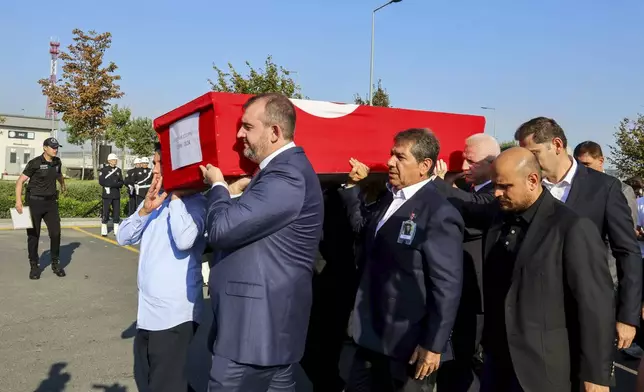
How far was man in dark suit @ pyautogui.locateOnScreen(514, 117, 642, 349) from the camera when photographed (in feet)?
10.3

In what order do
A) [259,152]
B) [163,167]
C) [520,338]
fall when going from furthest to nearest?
[163,167]
[259,152]
[520,338]

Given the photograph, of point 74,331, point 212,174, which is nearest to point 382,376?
point 212,174

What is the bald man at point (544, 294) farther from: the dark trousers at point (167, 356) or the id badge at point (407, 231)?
the dark trousers at point (167, 356)

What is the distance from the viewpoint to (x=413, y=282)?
288cm

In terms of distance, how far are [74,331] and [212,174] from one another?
4152 mm

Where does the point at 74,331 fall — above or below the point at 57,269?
below

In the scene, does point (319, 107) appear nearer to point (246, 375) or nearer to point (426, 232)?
point (426, 232)

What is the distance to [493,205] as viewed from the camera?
3.26 metres

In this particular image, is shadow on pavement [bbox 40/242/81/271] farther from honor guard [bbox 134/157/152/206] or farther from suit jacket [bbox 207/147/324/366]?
suit jacket [bbox 207/147/324/366]

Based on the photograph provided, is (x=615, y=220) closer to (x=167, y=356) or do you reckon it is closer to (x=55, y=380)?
(x=167, y=356)

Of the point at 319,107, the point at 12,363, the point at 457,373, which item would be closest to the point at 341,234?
the point at 319,107

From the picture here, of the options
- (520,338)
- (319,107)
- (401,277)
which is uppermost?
(319,107)

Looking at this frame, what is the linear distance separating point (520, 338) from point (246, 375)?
131 centimetres

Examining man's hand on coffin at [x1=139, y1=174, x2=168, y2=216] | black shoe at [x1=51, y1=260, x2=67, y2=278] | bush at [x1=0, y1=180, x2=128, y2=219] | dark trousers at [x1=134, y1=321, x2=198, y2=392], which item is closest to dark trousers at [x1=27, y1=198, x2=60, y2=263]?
black shoe at [x1=51, y1=260, x2=67, y2=278]
